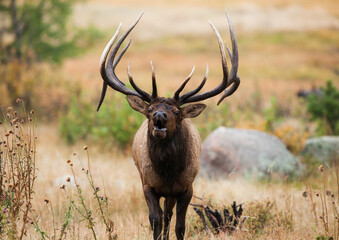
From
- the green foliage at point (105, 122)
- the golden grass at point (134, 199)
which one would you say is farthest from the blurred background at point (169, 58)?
the golden grass at point (134, 199)

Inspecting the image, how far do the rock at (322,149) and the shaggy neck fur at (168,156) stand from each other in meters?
4.81

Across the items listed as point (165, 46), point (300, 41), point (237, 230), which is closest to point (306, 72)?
point (300, 41)

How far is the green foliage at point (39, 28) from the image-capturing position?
1452 cm

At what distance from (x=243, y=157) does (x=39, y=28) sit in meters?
9.61

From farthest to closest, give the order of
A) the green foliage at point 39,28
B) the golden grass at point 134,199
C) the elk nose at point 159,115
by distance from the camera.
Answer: the green foliage at point 39,28 < the golden grass at point 134,199 < the elk nose at point 159,115

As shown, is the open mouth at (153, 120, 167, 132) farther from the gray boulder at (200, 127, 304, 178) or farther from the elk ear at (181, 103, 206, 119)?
the gray boulder at (200, 127, 304, 178)

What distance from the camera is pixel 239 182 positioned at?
743cm

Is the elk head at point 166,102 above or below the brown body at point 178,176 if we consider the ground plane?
above

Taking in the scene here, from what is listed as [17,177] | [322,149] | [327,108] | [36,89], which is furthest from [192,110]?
[36,89]

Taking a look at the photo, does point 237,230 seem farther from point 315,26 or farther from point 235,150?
point 315,26

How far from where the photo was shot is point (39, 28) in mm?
14758

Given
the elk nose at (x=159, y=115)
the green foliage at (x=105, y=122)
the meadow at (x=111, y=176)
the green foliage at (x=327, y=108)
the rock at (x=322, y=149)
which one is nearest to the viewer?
the elk nose at (x=159, y=115)

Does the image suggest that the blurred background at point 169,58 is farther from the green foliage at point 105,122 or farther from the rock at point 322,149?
the rock at point 322,149

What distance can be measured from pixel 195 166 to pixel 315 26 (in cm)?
4455
